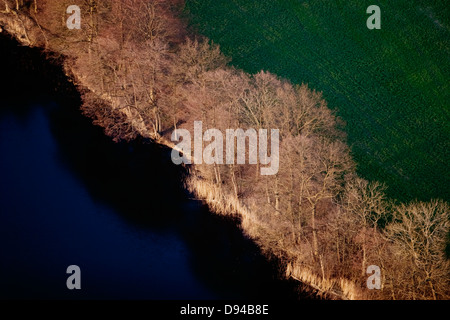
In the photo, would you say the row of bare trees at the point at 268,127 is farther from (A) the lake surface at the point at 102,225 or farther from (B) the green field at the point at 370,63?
(B) the green field at the point at 370,63

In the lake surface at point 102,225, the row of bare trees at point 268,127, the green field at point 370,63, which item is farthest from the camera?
the green field at point 370,63

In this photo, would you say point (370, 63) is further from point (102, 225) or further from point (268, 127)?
point (102, 225)

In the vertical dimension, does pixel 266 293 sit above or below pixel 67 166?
below

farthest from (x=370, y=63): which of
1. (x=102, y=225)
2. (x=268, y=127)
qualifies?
(x=102, y=225)

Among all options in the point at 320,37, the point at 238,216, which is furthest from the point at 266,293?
the point at 320,37

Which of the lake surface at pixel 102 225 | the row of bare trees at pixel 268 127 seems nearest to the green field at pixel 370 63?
the row of bare trees at pixel 268 127

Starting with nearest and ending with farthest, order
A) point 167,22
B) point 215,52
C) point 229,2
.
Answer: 1. point 215,52
2. point 167,22
3. point 229,2

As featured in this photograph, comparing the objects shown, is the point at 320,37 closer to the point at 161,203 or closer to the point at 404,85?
the point at 404,85
